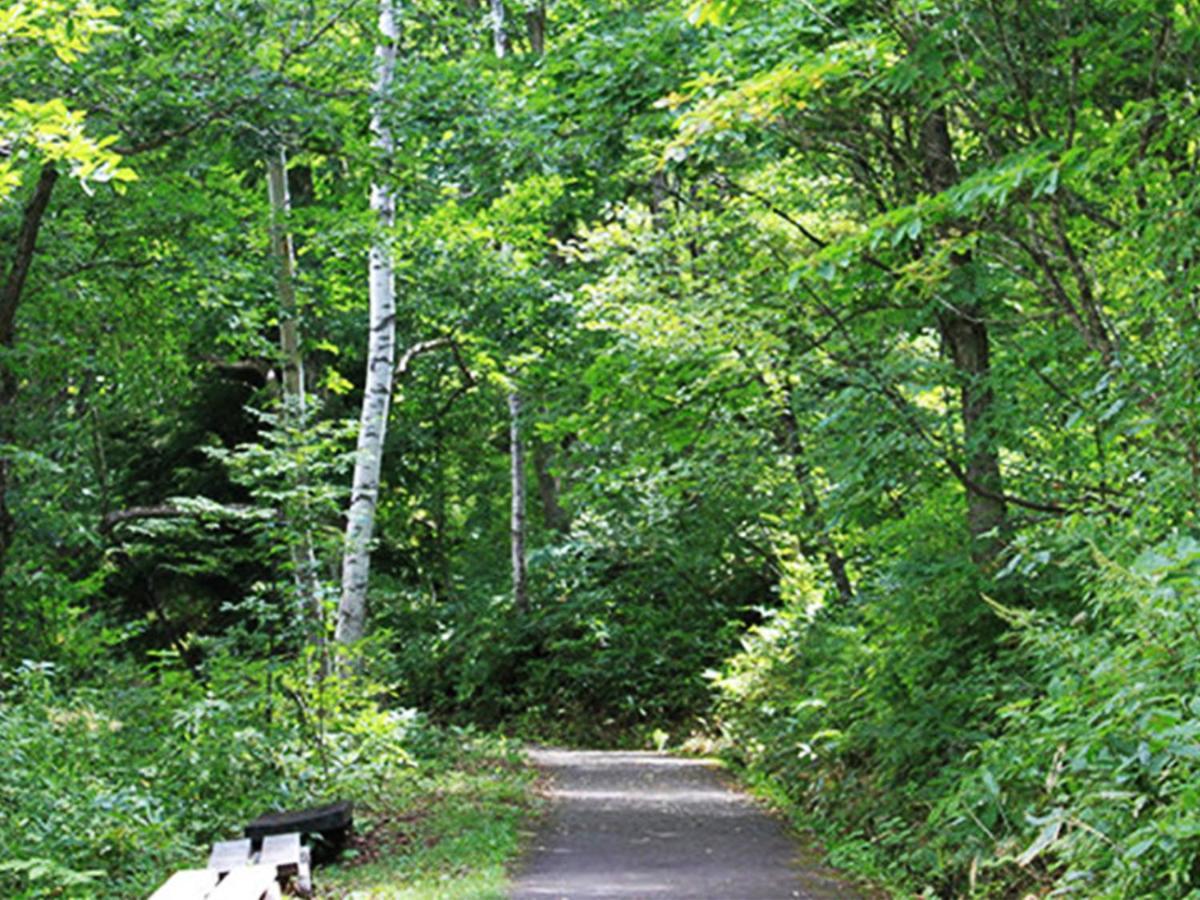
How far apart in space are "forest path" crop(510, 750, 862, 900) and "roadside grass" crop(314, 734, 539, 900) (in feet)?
0.95

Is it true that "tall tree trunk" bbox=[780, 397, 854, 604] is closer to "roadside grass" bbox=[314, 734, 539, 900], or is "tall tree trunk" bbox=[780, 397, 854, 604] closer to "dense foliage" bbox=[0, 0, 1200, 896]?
"dense foliage" bbox=[0, 0, 1200, 896]

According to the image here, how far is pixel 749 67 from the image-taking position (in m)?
8.55

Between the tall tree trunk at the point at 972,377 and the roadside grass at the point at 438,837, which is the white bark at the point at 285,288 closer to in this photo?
the roadside grass at the point at 438,837

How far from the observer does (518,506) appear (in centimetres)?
2128

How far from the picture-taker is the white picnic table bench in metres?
6.15

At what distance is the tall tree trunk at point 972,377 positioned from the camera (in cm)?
861

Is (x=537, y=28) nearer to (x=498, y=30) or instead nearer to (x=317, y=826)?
(x=498, y=30)

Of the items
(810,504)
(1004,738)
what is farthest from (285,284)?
(1004,738)

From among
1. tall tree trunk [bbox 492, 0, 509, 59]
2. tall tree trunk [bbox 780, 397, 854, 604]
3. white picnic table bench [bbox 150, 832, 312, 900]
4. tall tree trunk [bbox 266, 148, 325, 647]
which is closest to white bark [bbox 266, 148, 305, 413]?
tall tree trunk [bbox 266, 148, 325, 647]

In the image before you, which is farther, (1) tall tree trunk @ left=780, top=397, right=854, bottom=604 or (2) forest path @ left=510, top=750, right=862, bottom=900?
(1) tall tree trunk @ left=780, top=397, right=854, bottom=604

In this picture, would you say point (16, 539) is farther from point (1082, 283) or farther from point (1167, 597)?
point (1167, 597)

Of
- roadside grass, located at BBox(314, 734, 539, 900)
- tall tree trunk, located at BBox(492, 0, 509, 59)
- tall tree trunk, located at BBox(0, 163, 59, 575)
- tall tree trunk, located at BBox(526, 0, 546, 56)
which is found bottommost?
roadside grass, located at BBox(314, 734, 539, 900)

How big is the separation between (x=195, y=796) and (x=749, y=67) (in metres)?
6.81

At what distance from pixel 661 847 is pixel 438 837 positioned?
1.74 metres
